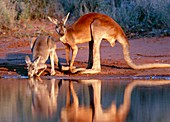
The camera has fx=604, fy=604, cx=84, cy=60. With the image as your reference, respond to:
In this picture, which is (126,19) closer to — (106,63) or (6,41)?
(6,41)

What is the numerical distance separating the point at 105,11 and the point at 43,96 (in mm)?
9773

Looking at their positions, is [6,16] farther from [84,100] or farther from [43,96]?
[84,100]

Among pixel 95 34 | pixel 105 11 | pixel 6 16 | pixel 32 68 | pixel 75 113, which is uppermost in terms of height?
pixel 105 11

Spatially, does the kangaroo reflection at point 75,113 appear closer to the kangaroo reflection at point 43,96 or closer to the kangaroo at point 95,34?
the kangaroo reflection at point 43,96

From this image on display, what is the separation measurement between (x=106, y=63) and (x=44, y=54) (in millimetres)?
1882

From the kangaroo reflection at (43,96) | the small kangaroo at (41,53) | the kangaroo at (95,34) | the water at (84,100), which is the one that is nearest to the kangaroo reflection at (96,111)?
the water at (84,100)

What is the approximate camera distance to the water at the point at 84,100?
7652mm

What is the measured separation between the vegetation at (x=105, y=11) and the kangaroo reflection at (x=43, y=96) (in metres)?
6.61

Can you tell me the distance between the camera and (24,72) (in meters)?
12.5

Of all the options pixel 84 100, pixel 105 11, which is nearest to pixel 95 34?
pixel 84 100

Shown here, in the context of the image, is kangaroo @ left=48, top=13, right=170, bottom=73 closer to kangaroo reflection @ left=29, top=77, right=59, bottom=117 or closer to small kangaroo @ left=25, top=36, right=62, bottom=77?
small kangaroo @ left=25, top=36, right=62, bottom=77

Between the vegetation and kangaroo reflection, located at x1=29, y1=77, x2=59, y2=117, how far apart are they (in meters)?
6.61

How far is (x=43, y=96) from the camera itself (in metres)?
9.52

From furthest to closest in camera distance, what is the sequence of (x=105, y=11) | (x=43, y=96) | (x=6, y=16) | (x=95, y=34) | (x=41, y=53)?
1. (x=105, y=11)
2. (x=6, y=16)
3. (x=41, y=53)
4. (x=95, y=34)
5. (x=43, y=96)
